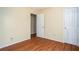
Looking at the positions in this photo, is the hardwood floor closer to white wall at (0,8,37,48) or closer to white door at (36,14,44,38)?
white wall at (0,8,37,48)

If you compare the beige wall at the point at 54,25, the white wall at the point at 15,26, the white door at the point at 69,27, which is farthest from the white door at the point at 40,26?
the white door at the point at 69,27

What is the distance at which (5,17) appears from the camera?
1.59m

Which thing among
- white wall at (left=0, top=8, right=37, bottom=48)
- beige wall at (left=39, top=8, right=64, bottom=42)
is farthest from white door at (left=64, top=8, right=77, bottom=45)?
white wall at (left=0, top=8, right=37, bottom=48)

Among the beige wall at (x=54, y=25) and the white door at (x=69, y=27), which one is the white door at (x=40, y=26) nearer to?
the beige wall at (x=54, y=25)

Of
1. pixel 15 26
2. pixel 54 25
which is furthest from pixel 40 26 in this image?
pixel 15 26

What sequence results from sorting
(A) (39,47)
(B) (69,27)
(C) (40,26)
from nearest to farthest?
(A) (39,47) → (B) (69,27) → (C) (40,26)

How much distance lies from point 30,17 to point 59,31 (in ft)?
2.66

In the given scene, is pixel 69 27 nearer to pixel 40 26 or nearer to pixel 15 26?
pixel 40 26

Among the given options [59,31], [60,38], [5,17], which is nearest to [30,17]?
[5,17]

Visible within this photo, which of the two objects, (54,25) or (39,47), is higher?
(54,25)
